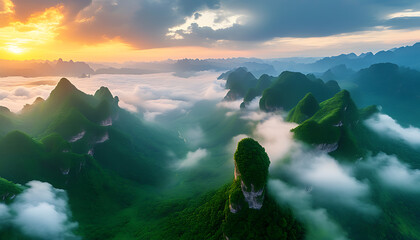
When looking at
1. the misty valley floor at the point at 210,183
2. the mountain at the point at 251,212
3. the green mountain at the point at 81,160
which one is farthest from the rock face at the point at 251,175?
the green mountain at the point at 81,160

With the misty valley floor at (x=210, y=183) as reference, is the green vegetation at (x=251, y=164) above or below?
above

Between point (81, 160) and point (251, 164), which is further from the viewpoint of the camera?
point (81, 160)

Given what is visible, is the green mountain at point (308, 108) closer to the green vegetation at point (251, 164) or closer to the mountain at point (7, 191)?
the green vegetation at point (251, 164)

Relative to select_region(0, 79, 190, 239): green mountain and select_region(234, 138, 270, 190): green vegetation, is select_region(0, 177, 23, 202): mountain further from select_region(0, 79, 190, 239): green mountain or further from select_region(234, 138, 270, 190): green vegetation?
select_region(234, 138, 270, 190): green vegetation

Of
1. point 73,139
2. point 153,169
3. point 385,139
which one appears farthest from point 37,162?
point 385,139

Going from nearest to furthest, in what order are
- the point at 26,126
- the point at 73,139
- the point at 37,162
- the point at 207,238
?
the point at 207,238 < the point at 37,162 < the point at 73,139 < the point at 26,126

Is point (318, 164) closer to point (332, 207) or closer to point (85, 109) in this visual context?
point (332, 207)

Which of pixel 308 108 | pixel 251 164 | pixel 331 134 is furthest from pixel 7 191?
pixel 308 108

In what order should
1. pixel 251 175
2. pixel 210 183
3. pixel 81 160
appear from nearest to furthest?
pixel 251 175
pixel 81 160
pixel 210 183

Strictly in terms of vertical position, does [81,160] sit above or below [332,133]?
below

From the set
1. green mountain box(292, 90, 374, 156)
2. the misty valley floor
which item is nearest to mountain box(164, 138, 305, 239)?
the misty valley floor

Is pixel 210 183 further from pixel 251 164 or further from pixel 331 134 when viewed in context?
pixel 331 134
